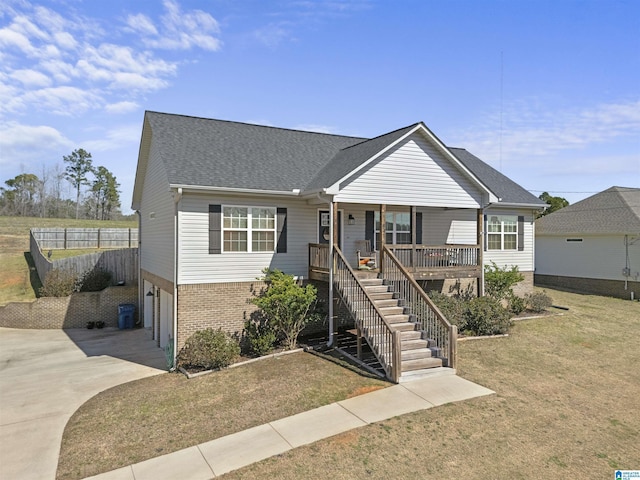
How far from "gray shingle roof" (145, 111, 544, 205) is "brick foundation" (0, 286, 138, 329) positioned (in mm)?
8688

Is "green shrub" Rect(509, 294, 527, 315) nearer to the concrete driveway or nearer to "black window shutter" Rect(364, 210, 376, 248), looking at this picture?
"black window shutter" Rect(364, 210, 376, 248)

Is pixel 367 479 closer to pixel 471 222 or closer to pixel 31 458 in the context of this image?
pixel 31 458

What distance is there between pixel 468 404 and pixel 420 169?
26.3ft

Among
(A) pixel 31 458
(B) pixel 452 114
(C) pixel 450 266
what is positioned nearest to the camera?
(A) pixel 31 458

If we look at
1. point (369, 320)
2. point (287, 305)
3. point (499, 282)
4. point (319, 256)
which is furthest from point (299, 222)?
point (499, 282)

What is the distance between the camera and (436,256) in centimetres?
1416

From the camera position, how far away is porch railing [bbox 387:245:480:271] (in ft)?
44.4

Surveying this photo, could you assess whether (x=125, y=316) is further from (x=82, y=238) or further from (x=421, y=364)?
(x=82, y=238)

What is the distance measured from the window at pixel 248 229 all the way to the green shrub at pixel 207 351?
2.74 m

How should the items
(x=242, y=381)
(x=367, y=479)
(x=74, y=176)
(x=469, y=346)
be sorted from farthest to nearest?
(x=74, y=176) → (x=469, y=346) → (x=242, y=381) → (x=367, y=479)

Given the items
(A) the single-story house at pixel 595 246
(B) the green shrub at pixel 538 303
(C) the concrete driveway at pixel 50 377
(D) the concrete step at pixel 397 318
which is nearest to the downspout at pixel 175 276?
(C) the concrete driveway at pixel 50 377

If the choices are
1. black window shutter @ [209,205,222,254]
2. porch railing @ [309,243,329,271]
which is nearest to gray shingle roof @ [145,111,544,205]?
black window shutter @ [209,205,222,254]

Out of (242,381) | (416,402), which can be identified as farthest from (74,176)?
(416,402)

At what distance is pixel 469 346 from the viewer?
39.5 feet
